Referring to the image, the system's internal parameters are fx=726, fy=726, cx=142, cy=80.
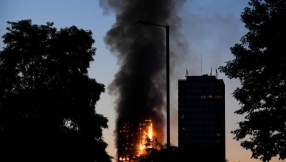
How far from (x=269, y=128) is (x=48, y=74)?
36.4 meters

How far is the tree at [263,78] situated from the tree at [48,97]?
27.7m

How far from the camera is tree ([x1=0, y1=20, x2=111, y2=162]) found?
5981 cm

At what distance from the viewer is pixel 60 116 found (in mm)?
63344

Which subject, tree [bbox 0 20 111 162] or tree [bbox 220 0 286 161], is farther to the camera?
tree [bbox 0 20 111 162]

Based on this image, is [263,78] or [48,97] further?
[48,97]

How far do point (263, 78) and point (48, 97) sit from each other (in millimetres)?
32168

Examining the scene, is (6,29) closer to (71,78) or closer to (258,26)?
(71,78)

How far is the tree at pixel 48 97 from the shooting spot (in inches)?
2355

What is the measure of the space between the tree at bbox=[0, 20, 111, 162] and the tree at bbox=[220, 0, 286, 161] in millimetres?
27702

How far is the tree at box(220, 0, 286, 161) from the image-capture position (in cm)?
3306

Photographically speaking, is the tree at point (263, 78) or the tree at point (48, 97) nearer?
the tree at point (263, 78)

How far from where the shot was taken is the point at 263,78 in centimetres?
3394

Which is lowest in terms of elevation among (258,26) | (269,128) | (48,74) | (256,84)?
(269,128)

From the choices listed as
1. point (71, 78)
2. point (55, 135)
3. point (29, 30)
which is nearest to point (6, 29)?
point (29, 30)
